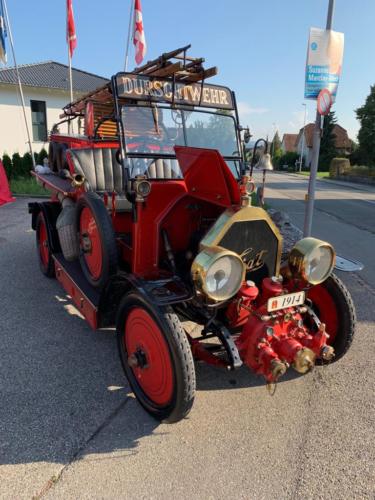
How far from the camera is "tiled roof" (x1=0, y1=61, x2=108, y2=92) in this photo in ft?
52.4

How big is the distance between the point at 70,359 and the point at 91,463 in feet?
3.66

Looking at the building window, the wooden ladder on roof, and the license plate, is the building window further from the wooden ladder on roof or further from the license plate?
the license plate

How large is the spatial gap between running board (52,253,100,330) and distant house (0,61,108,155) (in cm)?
1330

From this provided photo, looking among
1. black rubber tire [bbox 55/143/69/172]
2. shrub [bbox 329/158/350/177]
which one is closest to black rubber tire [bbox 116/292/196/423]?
black rubber tire [bbox 55/143/69/172]

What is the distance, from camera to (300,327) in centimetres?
239

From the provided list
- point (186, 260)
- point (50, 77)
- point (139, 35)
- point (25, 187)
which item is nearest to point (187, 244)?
point (186, 260)

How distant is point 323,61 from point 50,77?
1527cm

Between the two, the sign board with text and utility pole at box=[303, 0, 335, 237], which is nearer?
the sign board with text

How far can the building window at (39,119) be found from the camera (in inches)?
647

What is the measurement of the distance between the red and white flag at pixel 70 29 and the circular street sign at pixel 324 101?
29.4 ft

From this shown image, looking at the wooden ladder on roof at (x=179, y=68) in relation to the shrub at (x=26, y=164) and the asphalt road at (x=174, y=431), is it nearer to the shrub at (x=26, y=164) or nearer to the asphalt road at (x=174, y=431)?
the asphalt road at (x=174, y=431)

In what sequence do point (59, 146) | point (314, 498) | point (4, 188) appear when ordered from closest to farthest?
point (314, 498), point (59, 146), point (4, 188)

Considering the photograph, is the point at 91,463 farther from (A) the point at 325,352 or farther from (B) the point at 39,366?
(A) the point at 325,352

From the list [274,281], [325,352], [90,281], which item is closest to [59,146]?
[90,281]
